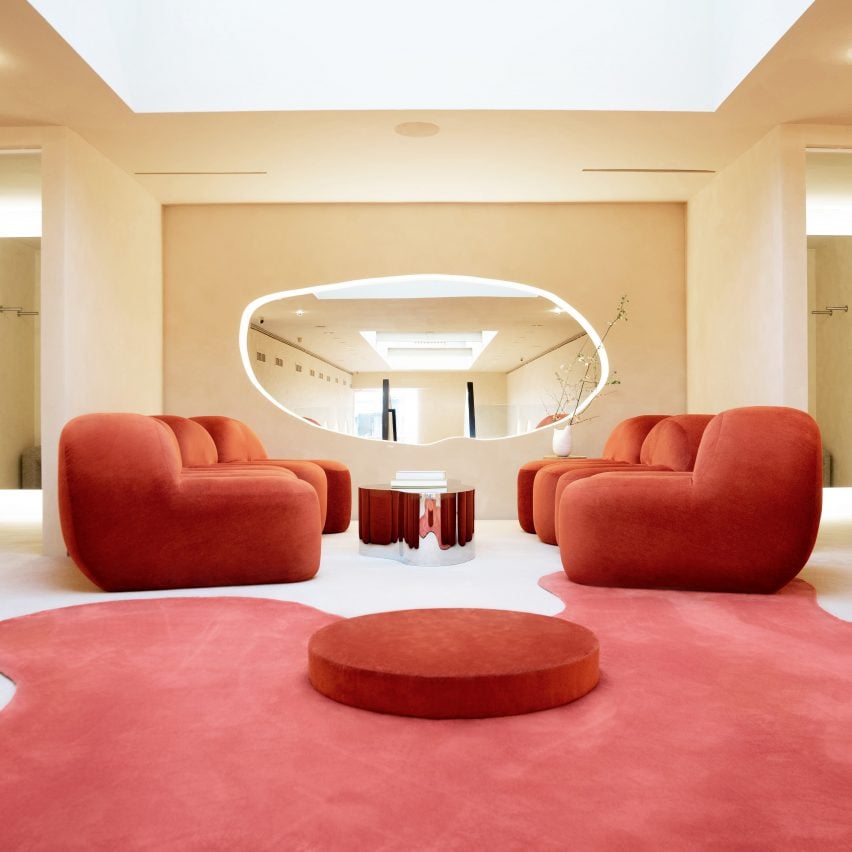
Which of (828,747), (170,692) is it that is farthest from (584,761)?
(170,692)

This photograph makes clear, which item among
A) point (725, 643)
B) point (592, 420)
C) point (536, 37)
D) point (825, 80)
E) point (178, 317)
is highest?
point (536, 37)

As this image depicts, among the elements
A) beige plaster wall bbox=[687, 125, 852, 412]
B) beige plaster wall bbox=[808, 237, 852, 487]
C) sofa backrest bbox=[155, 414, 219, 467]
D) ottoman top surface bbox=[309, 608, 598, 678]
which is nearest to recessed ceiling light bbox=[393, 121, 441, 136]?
beige plaster wall bbox=[687, 125, 852, 412]

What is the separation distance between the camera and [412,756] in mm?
1714

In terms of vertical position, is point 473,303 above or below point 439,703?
above

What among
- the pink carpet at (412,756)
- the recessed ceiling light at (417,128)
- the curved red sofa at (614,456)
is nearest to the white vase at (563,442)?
the curved red sofa at (614,456)

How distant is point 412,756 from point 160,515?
2207 mm

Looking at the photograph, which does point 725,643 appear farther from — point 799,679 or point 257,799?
point 257,799

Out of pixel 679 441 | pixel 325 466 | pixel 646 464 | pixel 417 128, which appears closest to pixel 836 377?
pixel 646 464

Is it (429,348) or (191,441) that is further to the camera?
(429,348)

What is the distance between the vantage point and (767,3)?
4062 mm

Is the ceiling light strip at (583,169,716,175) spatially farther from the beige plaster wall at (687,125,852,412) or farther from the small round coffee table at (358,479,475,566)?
the small round coffee table at (358,479,475,566)

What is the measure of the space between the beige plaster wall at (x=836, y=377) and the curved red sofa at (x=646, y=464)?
3657mm

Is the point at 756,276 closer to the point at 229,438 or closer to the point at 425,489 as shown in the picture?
the point at 425,489

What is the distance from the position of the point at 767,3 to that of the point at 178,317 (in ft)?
15.6
